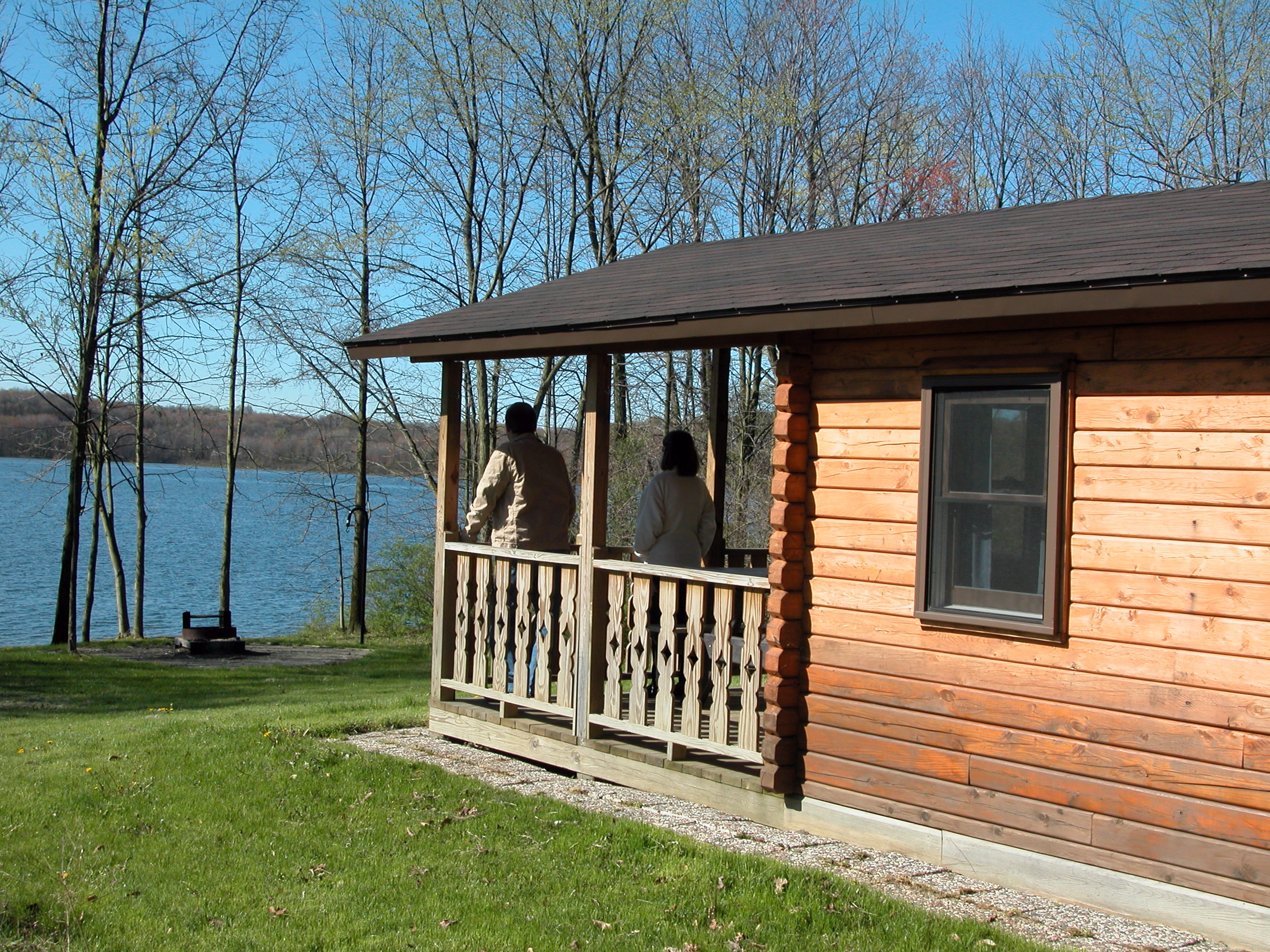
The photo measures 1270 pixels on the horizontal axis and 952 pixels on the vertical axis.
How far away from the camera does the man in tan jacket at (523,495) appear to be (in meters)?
8.23

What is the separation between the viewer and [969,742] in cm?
581

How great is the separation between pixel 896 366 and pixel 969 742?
75.4 inches

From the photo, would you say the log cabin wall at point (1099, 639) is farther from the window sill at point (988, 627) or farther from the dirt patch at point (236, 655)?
the dirt patch at point (236, 655)

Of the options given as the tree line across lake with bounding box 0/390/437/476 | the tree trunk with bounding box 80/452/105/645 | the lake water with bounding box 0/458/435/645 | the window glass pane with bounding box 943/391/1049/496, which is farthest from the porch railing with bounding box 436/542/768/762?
the tree line across lake with bounding box 0/390/437/476

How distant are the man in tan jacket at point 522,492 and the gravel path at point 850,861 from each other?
1.58 meters

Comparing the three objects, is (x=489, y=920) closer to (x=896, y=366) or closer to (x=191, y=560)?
(x=896, y=366)

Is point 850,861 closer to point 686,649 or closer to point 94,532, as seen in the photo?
point 686,649

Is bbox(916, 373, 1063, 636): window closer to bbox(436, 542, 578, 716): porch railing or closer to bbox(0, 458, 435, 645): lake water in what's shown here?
bbox(436, 542, 578, 716): porch railing

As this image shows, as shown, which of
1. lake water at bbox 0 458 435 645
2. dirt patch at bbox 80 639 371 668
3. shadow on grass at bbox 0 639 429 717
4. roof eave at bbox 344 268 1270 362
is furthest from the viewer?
lake water at bbox 0 458 435 645

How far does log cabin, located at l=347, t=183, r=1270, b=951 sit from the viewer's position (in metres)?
5.05

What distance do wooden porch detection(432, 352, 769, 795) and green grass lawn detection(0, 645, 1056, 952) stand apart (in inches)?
32.5

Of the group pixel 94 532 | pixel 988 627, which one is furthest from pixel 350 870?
pixel 94 532

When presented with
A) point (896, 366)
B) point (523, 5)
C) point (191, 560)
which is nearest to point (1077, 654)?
point (896, 366)

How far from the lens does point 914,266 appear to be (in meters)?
6.24
